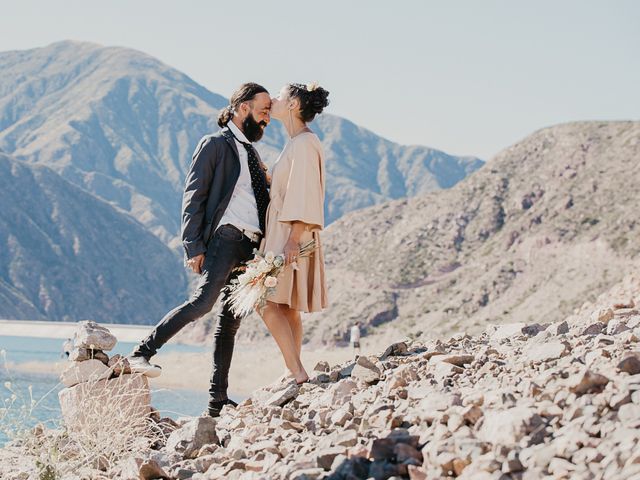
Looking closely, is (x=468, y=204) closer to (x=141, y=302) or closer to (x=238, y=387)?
(x=238, y=387)

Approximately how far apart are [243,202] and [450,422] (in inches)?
98.3

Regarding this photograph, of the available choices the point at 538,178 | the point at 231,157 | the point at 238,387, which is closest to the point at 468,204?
the point at 538,178

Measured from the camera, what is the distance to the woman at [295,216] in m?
5.89

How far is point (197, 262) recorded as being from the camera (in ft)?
19.5

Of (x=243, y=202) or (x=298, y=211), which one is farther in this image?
(x=243, y=202)

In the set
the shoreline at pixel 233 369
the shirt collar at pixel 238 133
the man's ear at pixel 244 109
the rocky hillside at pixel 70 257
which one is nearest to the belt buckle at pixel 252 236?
the shirt collar at pixel 238 133

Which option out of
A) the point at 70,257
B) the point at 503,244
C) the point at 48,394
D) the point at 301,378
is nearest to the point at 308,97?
the point at 301,378

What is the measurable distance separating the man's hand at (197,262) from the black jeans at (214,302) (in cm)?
5

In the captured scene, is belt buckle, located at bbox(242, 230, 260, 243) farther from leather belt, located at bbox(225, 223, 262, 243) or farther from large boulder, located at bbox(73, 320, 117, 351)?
large boulder, located at bbox(73, 320, 117, 351)

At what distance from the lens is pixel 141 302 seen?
14300 centimetres

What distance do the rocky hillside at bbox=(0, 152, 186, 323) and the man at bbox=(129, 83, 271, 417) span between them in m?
103

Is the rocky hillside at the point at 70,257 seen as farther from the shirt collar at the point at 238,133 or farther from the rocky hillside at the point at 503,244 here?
the shirt collar at the point at 238,133

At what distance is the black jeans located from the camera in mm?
5824

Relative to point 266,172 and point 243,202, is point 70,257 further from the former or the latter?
point 243,202
